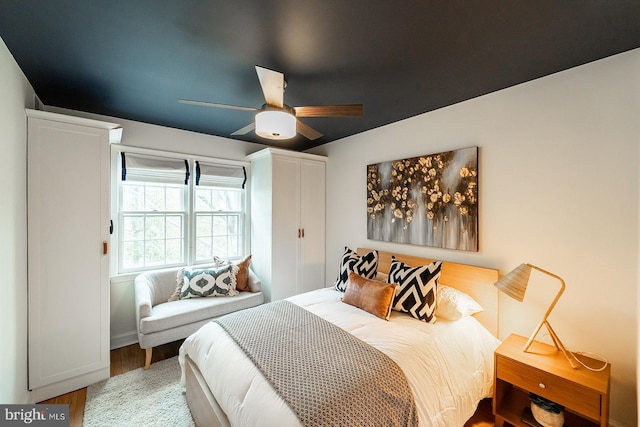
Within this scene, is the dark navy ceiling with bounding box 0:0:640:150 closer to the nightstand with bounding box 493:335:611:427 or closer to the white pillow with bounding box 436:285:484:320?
the white pillow with bounding box 436:285:484:320

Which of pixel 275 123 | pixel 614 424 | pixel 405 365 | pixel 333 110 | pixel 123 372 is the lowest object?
pixel 123 372

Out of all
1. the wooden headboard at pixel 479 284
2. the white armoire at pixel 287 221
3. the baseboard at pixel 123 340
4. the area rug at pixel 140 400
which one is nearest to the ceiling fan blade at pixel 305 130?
the white armoire at pixel 287 221

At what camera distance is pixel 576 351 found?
186 cm

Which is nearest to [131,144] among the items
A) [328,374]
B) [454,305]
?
[328,374]

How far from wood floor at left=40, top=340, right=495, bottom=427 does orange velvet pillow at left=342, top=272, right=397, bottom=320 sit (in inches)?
37.9

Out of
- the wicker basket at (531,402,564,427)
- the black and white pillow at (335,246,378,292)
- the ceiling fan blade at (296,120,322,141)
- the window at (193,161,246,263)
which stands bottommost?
the wicker basket at (531,402,564,427)

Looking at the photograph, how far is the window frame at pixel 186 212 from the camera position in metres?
2.97

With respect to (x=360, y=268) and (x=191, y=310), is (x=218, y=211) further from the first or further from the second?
(x=360, y=268)

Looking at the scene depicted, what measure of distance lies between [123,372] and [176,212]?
1761mm

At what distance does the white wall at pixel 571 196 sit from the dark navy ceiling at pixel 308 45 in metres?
0.20

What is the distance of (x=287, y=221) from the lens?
361 centimetres

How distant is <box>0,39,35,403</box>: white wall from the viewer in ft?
5.33

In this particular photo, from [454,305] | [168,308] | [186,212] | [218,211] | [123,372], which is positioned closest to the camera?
[454,305]

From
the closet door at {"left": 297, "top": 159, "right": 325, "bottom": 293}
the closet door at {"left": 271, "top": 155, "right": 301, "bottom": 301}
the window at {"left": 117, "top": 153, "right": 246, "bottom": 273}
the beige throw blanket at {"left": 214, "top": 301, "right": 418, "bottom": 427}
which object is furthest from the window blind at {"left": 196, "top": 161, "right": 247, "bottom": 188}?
the beige throw blanket at {"left": 214, "top": 301, "right": 418, "bottom": 427}
